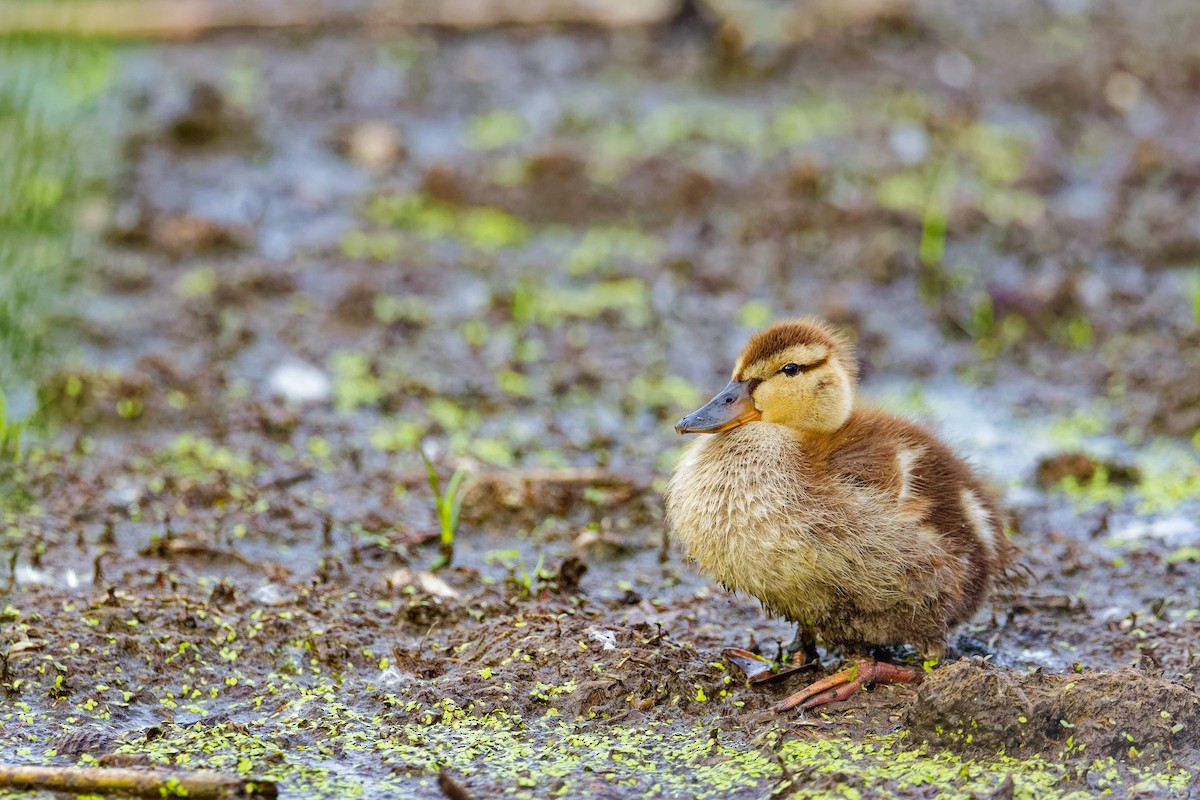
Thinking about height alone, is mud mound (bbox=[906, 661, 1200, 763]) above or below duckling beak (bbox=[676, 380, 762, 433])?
below

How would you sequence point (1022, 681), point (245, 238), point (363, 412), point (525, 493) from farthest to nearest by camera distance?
point (245, 238), point (363, 412), point (525, 493), point (1022, 681)

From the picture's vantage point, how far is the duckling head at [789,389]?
4480mm

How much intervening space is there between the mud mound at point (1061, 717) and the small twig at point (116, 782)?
187 cm

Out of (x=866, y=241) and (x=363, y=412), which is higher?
(x=866, y=241)

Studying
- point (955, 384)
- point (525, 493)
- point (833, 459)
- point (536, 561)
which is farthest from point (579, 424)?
point (833, 459)

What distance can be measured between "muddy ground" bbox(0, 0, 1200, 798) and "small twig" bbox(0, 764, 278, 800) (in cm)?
14

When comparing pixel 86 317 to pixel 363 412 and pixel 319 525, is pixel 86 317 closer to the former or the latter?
pixel 363 412

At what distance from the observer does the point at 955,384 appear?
281 inches

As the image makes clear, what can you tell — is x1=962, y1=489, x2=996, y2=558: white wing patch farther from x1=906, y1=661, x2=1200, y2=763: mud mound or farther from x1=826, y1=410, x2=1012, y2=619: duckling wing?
x1=906, y1=661, x2=1200, y2=763: mud mound

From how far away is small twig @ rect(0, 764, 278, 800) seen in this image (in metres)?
3.42

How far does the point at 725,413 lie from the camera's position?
4508mm

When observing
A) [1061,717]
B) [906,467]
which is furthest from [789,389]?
[1061,717]

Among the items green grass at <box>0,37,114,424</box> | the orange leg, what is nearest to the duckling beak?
the orange leg

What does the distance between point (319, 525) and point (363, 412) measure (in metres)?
1.21
